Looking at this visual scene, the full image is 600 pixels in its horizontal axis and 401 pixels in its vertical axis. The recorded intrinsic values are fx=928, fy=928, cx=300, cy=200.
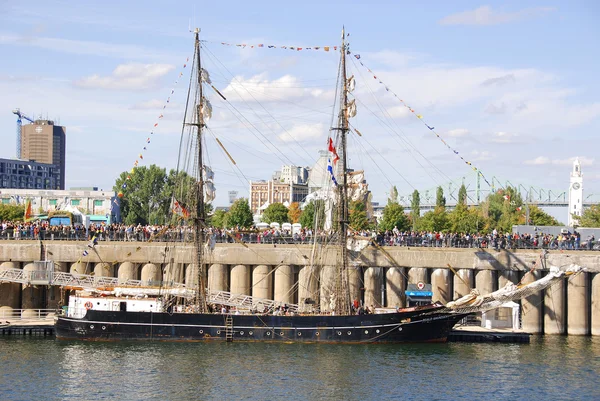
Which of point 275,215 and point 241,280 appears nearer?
point 241,280

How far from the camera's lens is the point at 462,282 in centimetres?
7469

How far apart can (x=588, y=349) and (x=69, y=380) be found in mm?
35406

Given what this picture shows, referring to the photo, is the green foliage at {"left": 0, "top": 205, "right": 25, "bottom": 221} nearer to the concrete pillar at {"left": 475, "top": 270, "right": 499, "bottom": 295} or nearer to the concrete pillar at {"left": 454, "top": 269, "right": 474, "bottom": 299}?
the concrete pillar at {"left": 454, "top": 269, "right": 474, "bottom": 299}

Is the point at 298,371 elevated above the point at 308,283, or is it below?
below

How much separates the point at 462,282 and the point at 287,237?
15.5 meters

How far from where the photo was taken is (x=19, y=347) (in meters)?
66.0

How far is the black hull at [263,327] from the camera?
6856 centimetres

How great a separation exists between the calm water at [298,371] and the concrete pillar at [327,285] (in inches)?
309

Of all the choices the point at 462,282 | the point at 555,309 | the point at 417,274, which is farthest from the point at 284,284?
the point at 555,309

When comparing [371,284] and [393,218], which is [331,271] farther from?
[393,218]

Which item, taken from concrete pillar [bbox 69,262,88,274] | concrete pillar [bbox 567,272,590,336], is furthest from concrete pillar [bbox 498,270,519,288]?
concrete pillar [bbox 69,262,88,274]

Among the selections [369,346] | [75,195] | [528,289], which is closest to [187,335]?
[369,346]

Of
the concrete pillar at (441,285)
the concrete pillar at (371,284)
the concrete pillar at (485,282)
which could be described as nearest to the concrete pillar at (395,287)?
the concrete pillar at (371,284)

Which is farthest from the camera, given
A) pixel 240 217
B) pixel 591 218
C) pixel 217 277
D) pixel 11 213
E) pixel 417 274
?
pixel 240 217
